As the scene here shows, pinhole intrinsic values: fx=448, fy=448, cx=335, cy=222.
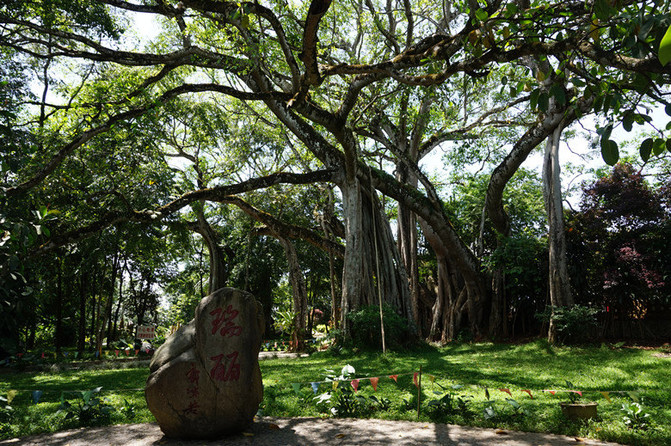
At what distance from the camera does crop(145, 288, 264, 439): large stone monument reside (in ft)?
11.7

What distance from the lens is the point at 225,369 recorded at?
370cm

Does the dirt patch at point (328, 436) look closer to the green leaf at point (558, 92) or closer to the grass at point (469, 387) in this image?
the grass at point (469, 387)

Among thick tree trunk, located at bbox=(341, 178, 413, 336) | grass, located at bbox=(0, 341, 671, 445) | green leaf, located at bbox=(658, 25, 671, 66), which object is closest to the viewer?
green leaf, located at bbox=(658, 25, 671, 66)

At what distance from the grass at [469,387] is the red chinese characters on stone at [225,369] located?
28.5 inches

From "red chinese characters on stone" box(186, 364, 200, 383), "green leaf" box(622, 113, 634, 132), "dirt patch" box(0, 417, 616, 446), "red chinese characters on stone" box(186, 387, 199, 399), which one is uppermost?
"green leaf" box(622, 113, 634, 132)

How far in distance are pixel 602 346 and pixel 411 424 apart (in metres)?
5.08

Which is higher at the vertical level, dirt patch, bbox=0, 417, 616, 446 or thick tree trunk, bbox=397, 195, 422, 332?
thick tree trunk, bbox=397, 195, 422, 332

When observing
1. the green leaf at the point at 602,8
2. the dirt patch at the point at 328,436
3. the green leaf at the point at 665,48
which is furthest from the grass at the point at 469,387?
the green leaf at the point at 665,48

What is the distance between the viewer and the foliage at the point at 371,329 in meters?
8.10

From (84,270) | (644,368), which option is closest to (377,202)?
(644,368)

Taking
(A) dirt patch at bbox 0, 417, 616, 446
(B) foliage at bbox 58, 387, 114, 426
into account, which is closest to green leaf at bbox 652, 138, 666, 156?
(A) dirt patch at bbox 0, 417, 616, 446

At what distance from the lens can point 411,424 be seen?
391cm

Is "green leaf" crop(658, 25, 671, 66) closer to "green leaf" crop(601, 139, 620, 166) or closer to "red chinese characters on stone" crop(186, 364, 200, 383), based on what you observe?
"green leaf" crop(601, 139, 620, 166)

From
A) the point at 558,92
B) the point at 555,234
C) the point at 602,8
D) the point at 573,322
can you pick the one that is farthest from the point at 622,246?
the point at 602,8
